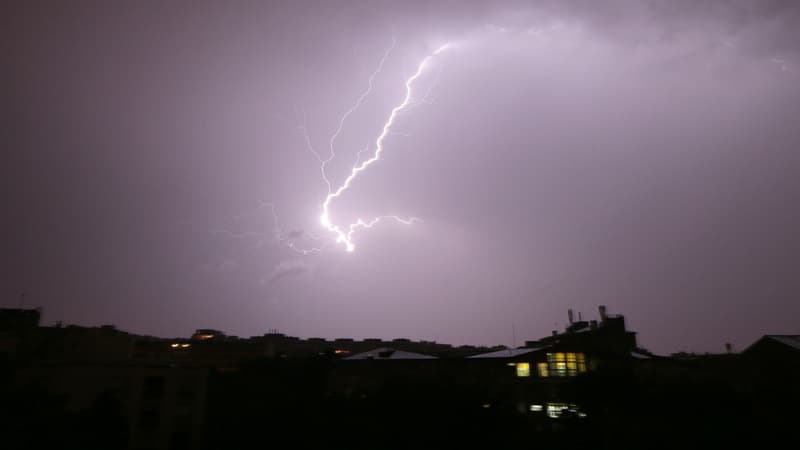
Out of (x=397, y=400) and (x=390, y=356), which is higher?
(x=390, y=356)

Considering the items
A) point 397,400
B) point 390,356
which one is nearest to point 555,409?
point 397,400

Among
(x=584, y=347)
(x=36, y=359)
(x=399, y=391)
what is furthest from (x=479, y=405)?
(x=36, y=359)

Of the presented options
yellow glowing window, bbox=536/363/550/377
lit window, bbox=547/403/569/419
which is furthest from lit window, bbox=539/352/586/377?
lit window, bbox=547/403/569/419

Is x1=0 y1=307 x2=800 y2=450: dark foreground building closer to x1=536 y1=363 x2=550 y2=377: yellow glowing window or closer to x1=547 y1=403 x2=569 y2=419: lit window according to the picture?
x1=547 y1=403 x2=569 y2=419: lit window

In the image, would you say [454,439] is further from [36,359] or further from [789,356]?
[36,359]

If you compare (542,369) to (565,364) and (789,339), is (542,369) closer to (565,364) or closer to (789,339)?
(565,364)

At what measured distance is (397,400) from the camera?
23266 millimetres

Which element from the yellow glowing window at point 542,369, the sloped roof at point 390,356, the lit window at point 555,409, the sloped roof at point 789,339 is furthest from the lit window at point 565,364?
the sloped roof at point 789,339

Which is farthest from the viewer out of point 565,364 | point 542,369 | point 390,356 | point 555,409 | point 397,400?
point 390,356

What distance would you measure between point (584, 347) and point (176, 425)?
73.2 ft

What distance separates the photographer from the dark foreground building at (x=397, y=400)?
22.0 metres

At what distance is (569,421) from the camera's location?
25078 millimetres

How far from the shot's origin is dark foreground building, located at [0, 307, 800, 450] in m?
22.0

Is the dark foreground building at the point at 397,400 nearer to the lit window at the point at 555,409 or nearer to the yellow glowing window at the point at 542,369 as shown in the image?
the lit window at the point at 555,409
